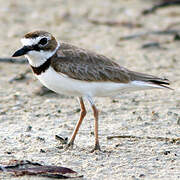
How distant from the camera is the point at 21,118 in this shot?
21.1 feet

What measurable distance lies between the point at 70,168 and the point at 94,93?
37.9 inches

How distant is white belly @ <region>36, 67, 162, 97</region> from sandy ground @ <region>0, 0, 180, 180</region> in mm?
Answer: 585

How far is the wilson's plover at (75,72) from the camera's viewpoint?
17.5ft

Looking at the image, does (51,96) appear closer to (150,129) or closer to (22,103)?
A: (22,103)

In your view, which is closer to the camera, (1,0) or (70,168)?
(70,168)

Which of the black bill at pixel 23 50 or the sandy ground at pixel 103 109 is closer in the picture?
the sandy ground at pixel 103 109

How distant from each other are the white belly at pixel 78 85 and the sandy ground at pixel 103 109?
58cm

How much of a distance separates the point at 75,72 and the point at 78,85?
0.14 metres

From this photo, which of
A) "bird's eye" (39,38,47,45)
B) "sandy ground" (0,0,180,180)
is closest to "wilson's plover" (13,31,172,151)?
"bird's eye" (39,38,47,45)

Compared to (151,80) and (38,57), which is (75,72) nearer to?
(38,57)

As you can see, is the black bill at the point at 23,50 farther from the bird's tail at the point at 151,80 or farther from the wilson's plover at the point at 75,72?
the bird's tail at the point at 151,80

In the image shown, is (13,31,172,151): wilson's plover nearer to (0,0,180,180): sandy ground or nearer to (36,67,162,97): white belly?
(36,67,162,97): white belly

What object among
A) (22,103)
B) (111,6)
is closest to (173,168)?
(22,103)

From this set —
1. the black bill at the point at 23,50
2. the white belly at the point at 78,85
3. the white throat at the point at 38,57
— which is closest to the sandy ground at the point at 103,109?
the white belly at the point at 78,85
